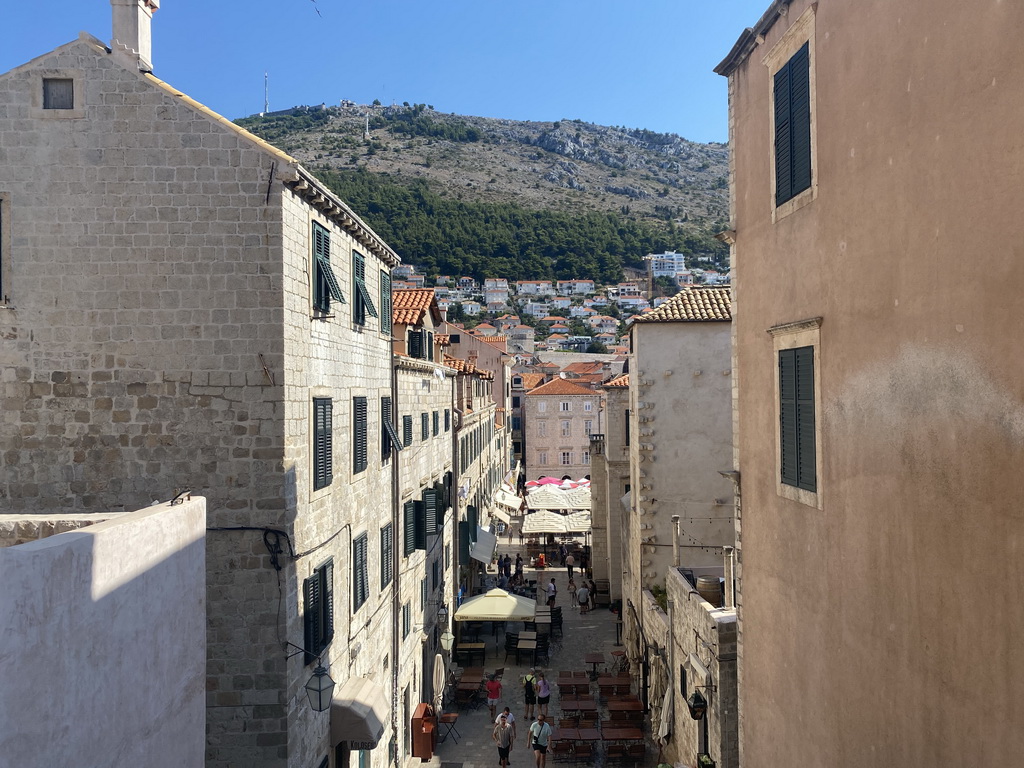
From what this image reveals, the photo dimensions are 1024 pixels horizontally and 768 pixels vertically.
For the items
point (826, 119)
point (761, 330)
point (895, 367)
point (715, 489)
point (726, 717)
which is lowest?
point (726, 717)

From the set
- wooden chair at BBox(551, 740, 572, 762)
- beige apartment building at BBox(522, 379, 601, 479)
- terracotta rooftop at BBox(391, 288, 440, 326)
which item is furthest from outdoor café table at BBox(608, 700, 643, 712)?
beige apartment building at BBox(522, 379, 601, 479)

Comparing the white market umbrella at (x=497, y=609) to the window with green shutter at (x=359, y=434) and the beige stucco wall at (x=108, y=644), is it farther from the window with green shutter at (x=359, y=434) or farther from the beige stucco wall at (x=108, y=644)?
the beige stucco wall at (x=108, y=644)

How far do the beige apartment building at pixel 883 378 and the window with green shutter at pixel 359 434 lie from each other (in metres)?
7.14

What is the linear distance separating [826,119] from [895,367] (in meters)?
2.88

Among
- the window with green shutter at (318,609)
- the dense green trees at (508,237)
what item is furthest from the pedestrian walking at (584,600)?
the dense green trees at (508,237)

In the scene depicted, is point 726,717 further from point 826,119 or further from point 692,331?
point 692,331

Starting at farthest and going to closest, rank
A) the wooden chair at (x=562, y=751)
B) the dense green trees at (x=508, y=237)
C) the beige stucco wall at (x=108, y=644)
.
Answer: the dense green trees at (x=508, y=237) < the wooden chair at (x=562, y=751) < the beige stucco wall at (x=108, y=644)

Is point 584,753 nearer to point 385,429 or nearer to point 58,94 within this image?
point 385,429

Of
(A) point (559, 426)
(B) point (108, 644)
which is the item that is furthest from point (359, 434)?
(A) point (559, 426)

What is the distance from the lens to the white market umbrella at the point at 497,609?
79.7 ft

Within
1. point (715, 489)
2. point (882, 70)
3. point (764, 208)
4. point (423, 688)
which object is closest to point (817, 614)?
point (764, 208)

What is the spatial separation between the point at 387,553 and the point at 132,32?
11010 millimetres

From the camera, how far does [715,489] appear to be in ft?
69.4

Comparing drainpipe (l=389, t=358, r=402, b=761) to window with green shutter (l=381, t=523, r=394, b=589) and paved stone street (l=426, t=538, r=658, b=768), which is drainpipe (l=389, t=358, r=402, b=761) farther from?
paved stone street (l=426, t=538, r=658, b=768)
